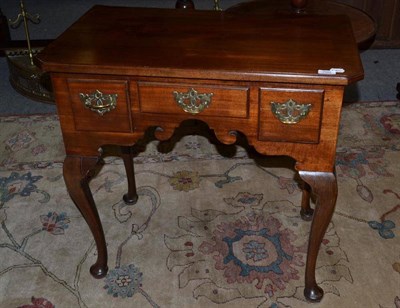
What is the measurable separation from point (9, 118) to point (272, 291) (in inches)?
78.4

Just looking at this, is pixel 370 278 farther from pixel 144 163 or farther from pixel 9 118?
pixel 9 118

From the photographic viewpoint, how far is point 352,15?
251cm

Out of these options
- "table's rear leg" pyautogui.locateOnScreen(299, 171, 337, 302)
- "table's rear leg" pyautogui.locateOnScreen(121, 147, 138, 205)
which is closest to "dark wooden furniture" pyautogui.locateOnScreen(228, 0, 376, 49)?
"table's rear leg" pyautogui.locateOnScreen(121, 147, 138, 205)

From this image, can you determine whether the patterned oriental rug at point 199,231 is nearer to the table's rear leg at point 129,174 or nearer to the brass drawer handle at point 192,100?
the table's rear leg at point 129,174

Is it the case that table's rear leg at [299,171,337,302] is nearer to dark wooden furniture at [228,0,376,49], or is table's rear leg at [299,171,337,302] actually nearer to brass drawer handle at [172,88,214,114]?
brass drawer handle at [172,88,214,114]

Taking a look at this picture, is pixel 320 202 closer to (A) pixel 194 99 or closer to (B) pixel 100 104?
(A) pixel 194 99

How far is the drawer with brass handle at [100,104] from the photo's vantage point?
4.71 feet

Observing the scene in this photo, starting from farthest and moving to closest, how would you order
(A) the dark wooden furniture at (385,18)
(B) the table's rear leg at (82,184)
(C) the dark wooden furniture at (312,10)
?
(A) the dark wooden furniture at (385,18), (C) the dark wooden furniture at (312,10), (B) the table's rear leg at (82,184)

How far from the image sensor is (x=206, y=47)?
1497mm

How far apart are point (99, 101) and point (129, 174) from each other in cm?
74

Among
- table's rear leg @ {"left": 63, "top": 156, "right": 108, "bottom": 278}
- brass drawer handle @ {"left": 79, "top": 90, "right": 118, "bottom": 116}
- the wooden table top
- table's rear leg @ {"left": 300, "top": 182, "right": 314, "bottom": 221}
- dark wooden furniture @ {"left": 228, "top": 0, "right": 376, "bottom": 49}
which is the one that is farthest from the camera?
dark wooden furniture @ {"left": 228, "top": 0, "right": 376, "bottom": 49}

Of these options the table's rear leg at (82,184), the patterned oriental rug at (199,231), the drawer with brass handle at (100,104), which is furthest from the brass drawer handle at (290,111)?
the patterned oriental rug at (199,231)

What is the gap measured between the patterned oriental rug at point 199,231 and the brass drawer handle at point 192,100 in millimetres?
709

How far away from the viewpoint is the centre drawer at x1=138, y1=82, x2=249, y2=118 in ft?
4.56
